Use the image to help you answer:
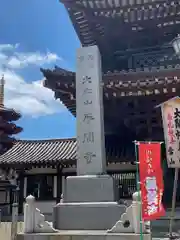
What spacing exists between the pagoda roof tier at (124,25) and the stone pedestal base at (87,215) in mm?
7420

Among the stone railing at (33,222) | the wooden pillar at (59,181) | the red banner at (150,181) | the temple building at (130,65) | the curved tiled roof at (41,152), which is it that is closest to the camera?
the red banner at (150,181)

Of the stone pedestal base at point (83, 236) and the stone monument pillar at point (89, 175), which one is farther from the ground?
the stone monument pillar at point (89, 175)

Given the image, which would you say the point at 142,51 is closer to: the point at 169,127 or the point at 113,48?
the point at 113,48

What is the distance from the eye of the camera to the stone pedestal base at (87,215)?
730 cm

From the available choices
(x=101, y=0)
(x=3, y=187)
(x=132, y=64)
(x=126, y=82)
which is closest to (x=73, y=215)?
(x=126, y=82)

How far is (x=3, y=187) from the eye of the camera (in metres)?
19.9

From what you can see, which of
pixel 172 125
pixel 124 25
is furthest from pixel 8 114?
pixel 172 125

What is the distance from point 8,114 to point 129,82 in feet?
97.7

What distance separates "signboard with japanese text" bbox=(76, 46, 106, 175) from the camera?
8.01 metres

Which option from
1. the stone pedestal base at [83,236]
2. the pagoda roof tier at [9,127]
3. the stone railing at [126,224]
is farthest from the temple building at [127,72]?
the pagoda roof tier at [9,127]

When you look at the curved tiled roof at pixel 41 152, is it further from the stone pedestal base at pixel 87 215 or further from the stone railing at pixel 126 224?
the stone railing at pixel 126 224

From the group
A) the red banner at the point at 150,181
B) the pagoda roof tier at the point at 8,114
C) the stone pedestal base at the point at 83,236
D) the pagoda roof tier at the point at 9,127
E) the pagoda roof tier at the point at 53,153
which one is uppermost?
the pagoda roof tier at the point at 8,114

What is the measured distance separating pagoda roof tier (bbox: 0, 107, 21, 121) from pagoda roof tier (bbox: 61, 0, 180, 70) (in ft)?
84.2

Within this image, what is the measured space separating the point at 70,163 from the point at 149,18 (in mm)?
7526
